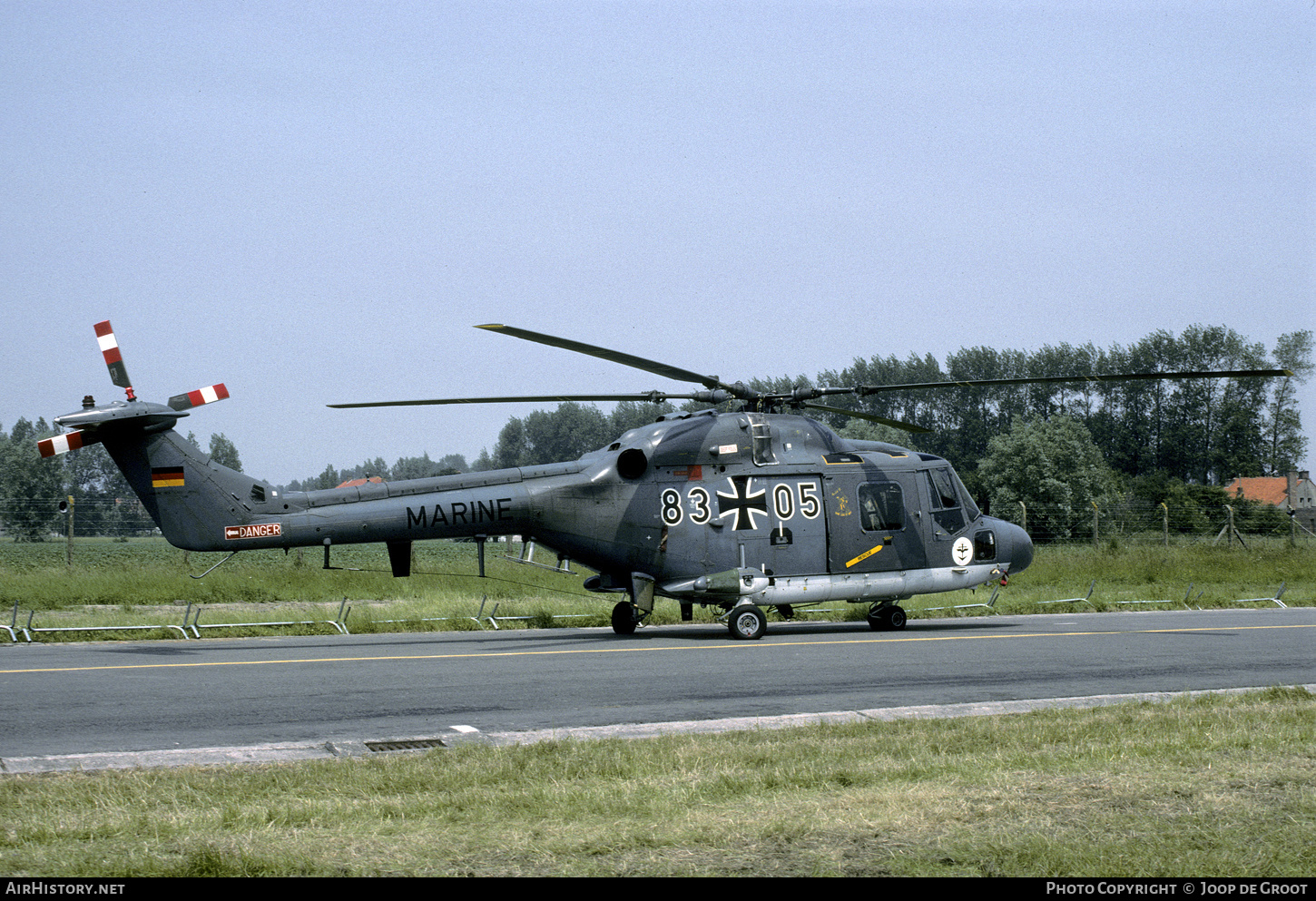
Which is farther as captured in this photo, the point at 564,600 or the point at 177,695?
the point at 564,600

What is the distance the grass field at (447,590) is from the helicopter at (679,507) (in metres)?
2.11

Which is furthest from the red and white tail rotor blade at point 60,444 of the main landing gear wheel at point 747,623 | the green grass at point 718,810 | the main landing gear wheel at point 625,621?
the main landing gear wheel at point 747,623

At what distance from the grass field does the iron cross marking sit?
12.1ft

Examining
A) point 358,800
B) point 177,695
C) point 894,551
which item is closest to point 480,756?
point 358,800

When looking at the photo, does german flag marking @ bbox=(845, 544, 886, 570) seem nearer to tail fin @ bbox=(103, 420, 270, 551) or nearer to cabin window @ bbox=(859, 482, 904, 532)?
cabin window @ bbox=(859, 482, 904, 532)

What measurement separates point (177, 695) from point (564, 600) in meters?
13.6

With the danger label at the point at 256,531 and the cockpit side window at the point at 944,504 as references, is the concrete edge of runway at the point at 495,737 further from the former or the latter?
the cockpit side window at the point at 944,504

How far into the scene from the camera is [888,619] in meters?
19.0

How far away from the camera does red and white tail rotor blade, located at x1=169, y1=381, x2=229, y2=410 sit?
1502 centimetres

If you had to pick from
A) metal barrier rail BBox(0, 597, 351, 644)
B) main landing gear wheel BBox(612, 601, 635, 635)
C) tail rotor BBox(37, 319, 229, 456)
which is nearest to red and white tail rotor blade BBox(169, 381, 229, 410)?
tail rotor BBox(37, 319, 229, 456)

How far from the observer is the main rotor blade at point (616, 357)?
45.2 feet

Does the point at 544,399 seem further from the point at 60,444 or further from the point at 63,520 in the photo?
the point at 63,520

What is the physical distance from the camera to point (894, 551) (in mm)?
18703
